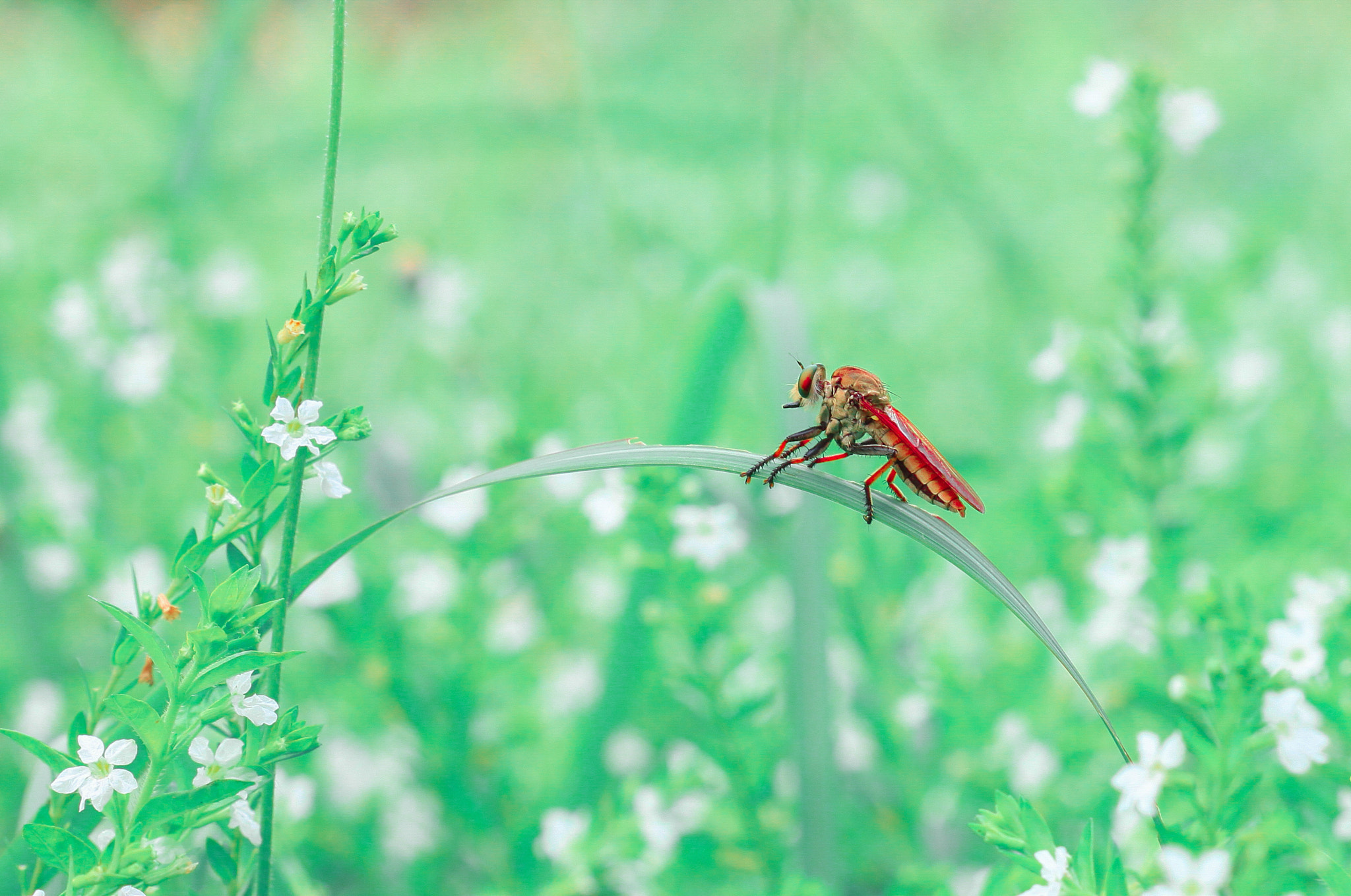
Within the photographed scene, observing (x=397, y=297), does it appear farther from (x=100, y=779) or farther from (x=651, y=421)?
(x=100, y=779)

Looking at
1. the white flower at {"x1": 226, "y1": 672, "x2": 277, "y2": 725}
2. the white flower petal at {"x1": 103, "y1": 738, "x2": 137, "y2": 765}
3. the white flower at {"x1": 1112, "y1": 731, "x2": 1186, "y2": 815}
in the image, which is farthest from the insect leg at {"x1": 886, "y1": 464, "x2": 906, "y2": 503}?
the white flower petal at {"x1": 103, "y1": 738, "x2": 137, "y2": 765}

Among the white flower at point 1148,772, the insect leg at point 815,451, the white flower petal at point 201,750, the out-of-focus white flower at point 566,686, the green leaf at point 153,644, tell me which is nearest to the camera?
the green leaf at point 153,644

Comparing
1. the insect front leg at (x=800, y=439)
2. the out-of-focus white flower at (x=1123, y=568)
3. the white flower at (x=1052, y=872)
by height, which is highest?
the insect front leg at (x=800, y=439)

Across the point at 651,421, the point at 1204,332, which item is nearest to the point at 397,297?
the point at 651,421

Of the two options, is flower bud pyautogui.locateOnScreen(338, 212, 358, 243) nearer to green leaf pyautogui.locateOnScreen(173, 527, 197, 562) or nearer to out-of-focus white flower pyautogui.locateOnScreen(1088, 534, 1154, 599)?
green leaf pyautogui.locateOnScreen(173, 527, 197, 562)

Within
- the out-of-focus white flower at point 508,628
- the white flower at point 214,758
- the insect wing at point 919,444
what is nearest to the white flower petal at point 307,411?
the white flower at point 214,758

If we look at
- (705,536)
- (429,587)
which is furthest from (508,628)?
(705,536)

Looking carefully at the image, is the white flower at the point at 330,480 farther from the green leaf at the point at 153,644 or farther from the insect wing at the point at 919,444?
the insect wing at the point at 919,444
